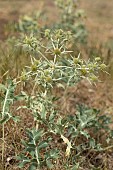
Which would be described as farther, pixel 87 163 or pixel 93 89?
pixel 93 89

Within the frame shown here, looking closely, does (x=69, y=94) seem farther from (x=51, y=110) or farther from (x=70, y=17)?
(x=70, y=17)

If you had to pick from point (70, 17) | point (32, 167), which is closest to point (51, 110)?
point (32, 167)

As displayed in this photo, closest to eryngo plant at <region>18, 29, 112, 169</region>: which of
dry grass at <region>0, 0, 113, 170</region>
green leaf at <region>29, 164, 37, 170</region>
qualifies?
green leaf at <region>29, 164, 37, 170</region>

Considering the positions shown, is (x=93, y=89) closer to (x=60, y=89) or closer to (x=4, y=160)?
(x=60, y=89)

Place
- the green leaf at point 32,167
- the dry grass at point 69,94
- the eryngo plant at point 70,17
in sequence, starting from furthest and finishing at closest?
1. the eryngo plant at point 70,17
2. the dry grass at point 69,94
3. the green leaf at point 32,167

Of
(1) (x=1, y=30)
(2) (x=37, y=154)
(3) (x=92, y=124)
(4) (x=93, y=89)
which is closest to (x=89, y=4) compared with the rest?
(1) (x=1, y=30)

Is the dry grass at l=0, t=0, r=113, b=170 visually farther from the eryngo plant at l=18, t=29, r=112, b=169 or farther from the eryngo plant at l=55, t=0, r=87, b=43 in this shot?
the eryngo plant at l=55, t=0, r=87, b=43

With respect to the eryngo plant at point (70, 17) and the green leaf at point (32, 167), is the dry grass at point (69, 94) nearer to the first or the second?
the green leaf at point (32, 167)

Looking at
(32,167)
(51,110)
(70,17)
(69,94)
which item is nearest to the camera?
(32,167)

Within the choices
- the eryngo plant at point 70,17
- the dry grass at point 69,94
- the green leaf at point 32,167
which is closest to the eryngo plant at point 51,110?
the green leaf at point 32,167

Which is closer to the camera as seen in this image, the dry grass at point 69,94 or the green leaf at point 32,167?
the green leaf at point 32,167

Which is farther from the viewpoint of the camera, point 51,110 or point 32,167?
point 51,110
